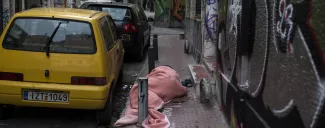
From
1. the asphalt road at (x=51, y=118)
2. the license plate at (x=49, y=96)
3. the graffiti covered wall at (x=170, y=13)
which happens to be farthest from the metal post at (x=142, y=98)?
the graffiti covered wall at (x=170, y=13)

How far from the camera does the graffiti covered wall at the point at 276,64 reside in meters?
2.51

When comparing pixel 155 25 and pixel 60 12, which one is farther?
pixel 155 25

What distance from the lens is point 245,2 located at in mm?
4527

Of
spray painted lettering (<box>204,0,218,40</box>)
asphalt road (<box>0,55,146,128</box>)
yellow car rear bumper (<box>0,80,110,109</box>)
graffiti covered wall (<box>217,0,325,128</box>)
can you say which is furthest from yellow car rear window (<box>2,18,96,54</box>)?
spray painted lettering (<box>204,0,218,40</box>)

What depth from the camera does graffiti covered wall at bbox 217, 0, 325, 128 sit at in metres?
2.51

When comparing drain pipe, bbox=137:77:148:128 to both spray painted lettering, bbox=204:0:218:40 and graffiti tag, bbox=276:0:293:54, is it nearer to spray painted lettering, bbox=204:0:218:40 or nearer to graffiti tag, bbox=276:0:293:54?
graffiti tag, bbox=276:0:293:54

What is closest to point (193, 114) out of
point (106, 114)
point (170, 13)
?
point (106, 114)

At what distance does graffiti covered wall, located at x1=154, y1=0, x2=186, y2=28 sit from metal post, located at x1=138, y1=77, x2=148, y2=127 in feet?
54.5

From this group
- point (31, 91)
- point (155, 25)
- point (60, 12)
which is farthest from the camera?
point (155, 25)

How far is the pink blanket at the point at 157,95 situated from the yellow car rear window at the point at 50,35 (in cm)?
111

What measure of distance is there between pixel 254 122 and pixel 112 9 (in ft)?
26.3

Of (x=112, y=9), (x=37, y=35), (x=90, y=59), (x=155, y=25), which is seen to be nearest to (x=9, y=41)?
(x=37, y=35)

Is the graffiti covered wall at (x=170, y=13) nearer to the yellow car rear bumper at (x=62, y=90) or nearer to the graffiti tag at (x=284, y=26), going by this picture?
the yellow car rear bumper at (x=62, y=90)

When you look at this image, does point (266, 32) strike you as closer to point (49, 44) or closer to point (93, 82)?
point (93, 82)
